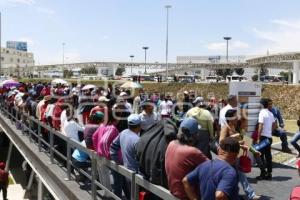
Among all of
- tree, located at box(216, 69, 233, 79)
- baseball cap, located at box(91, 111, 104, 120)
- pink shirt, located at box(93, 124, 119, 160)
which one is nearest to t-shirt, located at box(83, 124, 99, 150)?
baseball cap, located at box(91, 111, 104, 120)

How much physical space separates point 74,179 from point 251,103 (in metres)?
4.60

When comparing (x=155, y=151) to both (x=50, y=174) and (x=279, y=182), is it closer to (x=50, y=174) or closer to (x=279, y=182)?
(x=279, y=182)

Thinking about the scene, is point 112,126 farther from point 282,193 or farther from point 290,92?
point 290,92

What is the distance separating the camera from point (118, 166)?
565cm

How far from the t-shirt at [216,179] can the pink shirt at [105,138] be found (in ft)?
7.56

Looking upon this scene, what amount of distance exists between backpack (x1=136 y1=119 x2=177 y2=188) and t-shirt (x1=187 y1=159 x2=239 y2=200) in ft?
2.57

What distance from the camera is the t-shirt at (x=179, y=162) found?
4.39 m

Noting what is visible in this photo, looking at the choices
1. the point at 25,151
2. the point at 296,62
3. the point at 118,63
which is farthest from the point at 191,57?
the point at 25,151

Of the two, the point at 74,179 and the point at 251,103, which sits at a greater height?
the point at 251,103

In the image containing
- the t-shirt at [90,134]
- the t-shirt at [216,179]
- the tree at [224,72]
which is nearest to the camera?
the t-shirt at [216,179]

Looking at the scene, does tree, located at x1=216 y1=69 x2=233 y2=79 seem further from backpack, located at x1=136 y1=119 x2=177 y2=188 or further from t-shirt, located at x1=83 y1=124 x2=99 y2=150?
backpack, located at x1=136 y1=119 x2=177 y2=188

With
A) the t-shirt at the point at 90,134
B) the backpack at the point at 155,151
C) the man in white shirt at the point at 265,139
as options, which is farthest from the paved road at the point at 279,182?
the backpack at the point at 155,151

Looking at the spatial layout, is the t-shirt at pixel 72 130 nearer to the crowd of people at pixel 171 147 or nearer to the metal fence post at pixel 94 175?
the crowd of people at pixel 171 147

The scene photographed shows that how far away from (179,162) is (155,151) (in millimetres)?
582
